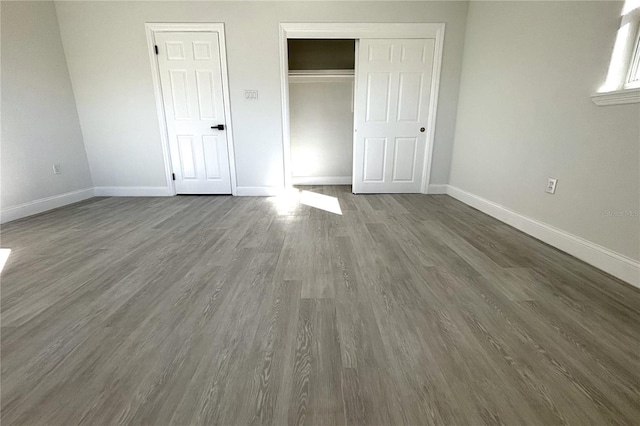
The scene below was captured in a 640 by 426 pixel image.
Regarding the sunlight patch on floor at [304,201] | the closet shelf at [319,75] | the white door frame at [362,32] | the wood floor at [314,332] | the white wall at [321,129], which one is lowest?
the wood floor at [314,332]

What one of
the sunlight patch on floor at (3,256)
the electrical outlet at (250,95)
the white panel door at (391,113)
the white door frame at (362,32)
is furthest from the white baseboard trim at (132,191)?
the white panel door at (391,113)

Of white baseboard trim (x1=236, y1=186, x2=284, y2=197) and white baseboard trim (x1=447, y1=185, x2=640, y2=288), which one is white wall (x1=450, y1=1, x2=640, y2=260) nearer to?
white baseboard trim (x1=447, y1=185, x2=640, y2=288)

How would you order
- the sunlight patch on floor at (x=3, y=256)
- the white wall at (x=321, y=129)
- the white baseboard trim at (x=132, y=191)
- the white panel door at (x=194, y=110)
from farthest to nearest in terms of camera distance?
the white wall at (x=321, y=129) → the white baseboard trim at (x=132, y=191) → the white panel door at (x=194, y=110) → the sunlight patch on floor at (x=3, y=256)

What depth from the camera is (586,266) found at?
6.36ft

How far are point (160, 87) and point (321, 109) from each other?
2389 mm

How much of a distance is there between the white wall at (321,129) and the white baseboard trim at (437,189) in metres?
1.46

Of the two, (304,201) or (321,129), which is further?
(321,129)

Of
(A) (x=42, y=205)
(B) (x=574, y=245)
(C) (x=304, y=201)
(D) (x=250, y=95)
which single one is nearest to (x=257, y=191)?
(C) (x=304, y=201)

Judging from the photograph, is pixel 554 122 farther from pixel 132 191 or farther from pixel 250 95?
pixel 132 191

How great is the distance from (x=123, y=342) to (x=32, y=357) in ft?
1.09

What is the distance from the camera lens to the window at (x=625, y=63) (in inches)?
69.1

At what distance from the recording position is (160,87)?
370cm

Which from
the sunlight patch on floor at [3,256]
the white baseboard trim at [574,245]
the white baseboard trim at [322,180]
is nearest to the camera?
the white baseboard trim at [574,245]

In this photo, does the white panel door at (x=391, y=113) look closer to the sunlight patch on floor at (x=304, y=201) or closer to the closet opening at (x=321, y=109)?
the sunlight patch on floor at (x=304, y=201)
